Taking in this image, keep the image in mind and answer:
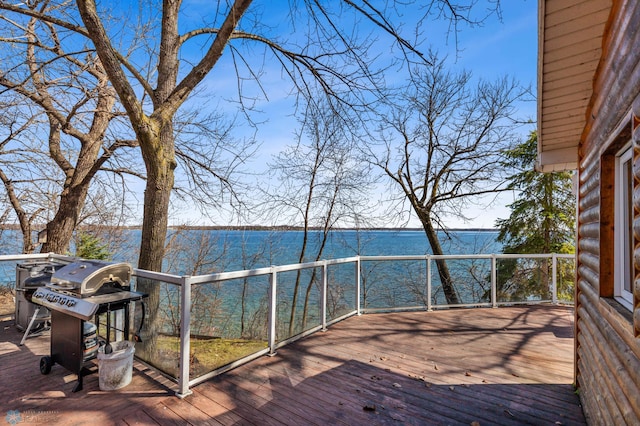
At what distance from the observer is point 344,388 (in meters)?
3.23

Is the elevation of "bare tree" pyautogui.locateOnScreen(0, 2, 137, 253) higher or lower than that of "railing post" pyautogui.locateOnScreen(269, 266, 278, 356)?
higher

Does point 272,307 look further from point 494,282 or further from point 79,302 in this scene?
point 494,282

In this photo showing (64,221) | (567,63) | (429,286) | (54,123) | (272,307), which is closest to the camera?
(567,63)

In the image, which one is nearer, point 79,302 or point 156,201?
point 79,302

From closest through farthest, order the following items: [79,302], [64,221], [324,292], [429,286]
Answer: [79,302] < [324,292] < [429,286] < [64,221]

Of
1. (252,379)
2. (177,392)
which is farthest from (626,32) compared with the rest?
(177,392)

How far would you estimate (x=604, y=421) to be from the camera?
2.14 meters

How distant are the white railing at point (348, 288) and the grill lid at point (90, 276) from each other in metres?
0.22

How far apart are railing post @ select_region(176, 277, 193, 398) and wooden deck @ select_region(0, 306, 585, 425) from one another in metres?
0.12

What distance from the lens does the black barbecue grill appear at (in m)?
2.98

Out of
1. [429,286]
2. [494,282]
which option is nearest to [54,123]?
[429,286]

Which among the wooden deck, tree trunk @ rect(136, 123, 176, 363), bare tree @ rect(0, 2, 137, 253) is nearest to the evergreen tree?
the wooden deck

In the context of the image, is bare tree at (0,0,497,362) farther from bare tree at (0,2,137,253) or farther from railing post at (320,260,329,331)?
railing post at (320,260,329,331)

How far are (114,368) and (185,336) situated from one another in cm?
66
